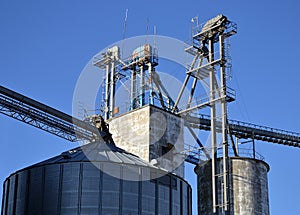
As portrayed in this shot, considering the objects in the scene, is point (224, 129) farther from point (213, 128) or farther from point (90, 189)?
point (90, 189)

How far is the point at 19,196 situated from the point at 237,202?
14.2 meters

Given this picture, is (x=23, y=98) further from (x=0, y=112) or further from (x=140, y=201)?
(x=140, y=201)

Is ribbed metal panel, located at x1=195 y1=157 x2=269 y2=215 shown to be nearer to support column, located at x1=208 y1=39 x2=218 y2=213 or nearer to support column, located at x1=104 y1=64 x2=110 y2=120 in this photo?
support column, located at x1=208 y1=39 x2=218 y2=213

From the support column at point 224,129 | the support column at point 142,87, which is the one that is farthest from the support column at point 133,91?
the support column at point 224,129

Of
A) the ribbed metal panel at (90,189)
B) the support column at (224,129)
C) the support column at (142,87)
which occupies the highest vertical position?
the support column at (142,87)

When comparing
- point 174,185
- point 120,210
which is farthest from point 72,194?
point 174,185

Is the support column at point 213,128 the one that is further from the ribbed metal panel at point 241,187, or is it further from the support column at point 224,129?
the support column at point 224,129

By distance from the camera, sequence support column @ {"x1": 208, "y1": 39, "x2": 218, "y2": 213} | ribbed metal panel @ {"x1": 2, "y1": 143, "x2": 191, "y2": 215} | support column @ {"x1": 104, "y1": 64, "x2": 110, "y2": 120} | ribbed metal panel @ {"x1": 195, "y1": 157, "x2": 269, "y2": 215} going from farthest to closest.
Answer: support column @ {"x1": 104, "y1": 64, "x2": 110, "y2": 120}
support column @ {"x1": 208, "y1": 39, "x2": 218, "y2": 213}
ribbed metal panel @ {"x1": 195, "y1": 157, "x2": 269, "y2": 215}
ribbed metal panel @ {"x1": 2, "y1": 143, "x2": 191, "y2": 215}

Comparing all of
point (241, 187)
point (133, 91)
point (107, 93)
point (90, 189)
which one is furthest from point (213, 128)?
point (90, 189)

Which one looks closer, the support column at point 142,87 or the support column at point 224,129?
the support column at point 224,129

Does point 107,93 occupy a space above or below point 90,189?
above

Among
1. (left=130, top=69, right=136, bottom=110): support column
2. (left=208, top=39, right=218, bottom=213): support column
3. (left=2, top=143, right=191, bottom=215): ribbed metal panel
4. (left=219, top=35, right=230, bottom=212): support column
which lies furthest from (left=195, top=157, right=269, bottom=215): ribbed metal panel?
(left=130, top=69, right=136, bottom=110): support column

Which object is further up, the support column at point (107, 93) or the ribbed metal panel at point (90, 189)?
the support column at point (107, 93)

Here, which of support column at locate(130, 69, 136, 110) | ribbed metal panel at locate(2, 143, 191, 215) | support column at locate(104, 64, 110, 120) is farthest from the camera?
support column at locate(104, 64, 110, 120)
